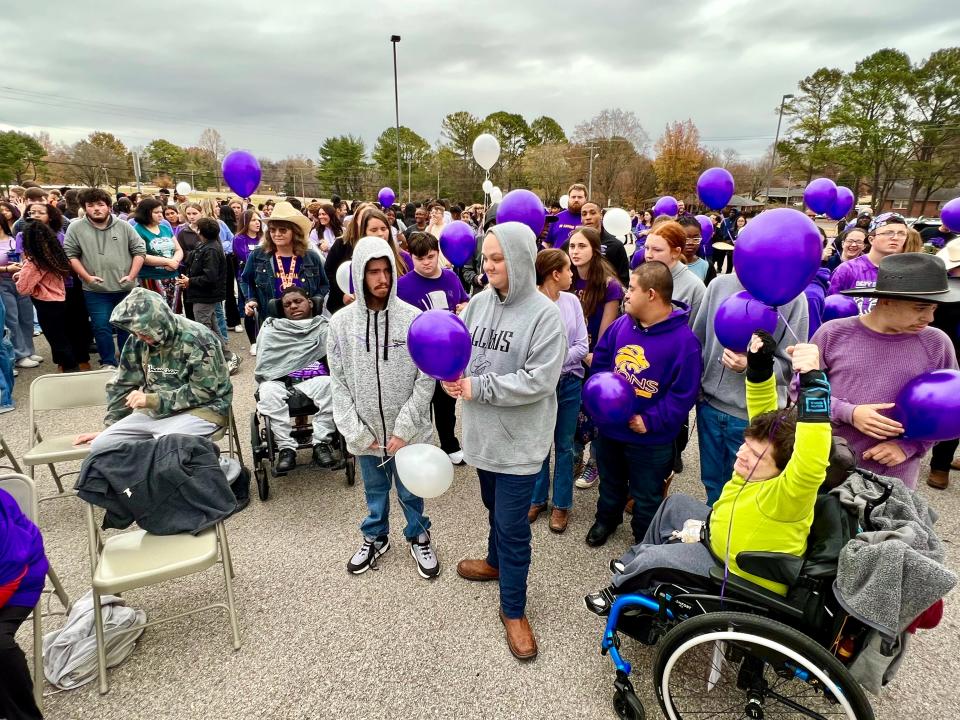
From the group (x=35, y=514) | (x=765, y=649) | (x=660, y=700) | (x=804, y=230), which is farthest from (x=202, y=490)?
(x=804, y=230)

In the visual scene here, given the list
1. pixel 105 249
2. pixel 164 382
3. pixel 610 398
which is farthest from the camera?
pixel 105 249

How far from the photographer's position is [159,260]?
6.03m

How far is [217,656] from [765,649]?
2.37 meters

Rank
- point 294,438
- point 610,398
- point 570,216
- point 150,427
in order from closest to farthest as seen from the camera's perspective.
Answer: point 610,398 → point 150,427 → point 294,438 → point 570,216

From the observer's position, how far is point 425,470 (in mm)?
2195

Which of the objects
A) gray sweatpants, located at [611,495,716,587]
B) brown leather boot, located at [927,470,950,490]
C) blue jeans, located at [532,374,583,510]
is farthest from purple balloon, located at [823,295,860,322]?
gray sweatpants, located at [611,495,716,587]

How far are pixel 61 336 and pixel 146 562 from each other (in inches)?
196

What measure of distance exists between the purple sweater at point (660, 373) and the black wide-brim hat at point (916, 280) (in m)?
0.82

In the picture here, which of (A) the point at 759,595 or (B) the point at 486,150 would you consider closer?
(A) the point at 759,595

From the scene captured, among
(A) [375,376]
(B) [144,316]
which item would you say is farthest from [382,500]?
(B) [144,316]

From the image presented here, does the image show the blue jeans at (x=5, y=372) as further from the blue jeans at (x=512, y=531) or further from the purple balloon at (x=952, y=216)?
the purple balloon at (x=952, y=216)

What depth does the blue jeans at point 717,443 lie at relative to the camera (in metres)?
2.70

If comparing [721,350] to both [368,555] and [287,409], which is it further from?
[287,409]

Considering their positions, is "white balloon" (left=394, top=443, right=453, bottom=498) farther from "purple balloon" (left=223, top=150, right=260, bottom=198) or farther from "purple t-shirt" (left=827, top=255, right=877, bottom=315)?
"purple balloon" (left=223, top=150, right=260, bottom=198)
